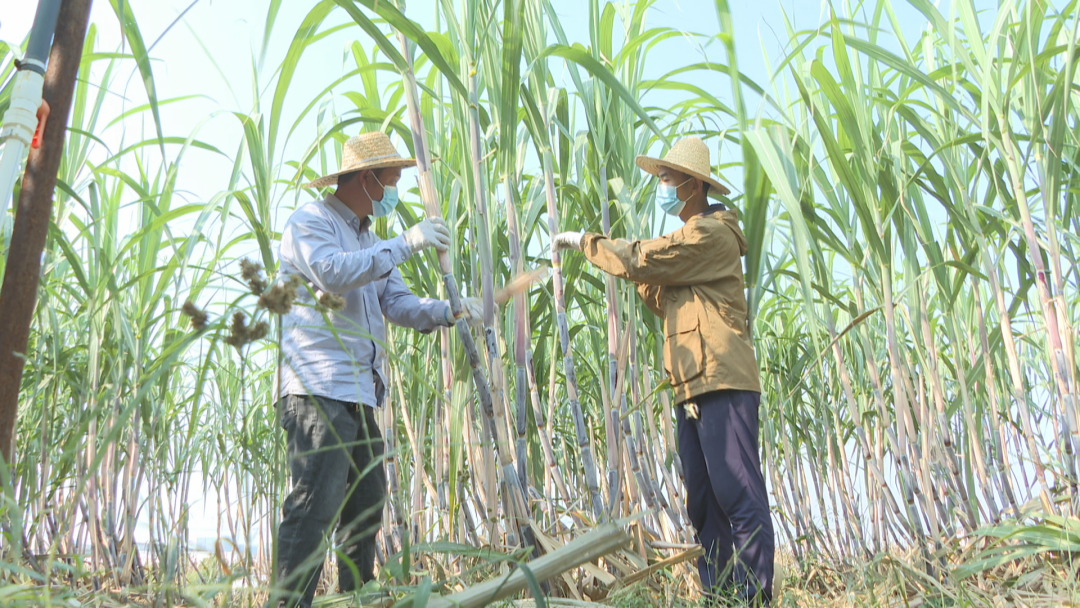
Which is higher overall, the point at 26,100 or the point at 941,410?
the point at 26,100

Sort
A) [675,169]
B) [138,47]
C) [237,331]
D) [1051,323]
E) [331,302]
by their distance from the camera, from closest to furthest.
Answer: [237,331] → [331,302] → [138,47] → [1051,323] → [675,169]

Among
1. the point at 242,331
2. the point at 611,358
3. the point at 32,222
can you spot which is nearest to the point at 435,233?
the point at 611,358

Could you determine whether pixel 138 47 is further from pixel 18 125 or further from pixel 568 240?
pixel 568 240

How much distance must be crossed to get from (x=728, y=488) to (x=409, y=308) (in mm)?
984

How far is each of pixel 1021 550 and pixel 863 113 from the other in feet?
3.80

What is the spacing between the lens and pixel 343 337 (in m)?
1.81

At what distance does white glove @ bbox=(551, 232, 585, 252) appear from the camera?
2.00 m

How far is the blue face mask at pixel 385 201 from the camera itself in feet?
6.48

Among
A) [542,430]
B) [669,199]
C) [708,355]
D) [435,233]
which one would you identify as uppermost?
[669,199]

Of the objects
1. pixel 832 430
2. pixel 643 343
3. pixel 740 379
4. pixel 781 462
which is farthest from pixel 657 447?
pixel 781 462

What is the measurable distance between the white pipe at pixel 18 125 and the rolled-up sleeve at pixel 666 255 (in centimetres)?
A: 134

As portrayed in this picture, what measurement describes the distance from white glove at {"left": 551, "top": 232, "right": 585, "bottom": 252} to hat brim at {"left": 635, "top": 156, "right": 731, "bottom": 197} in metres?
0.38

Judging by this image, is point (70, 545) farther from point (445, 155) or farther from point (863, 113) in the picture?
point (863, 113)

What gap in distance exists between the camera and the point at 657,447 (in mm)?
2531
